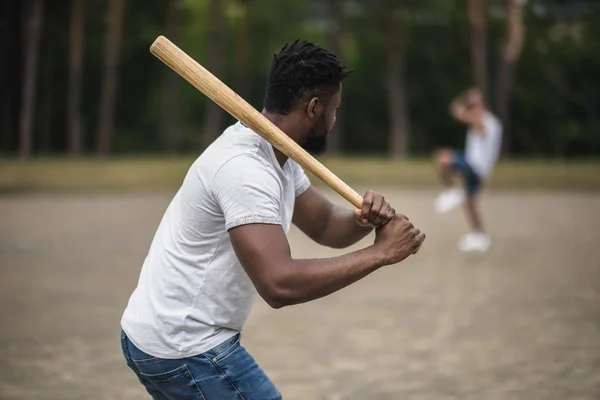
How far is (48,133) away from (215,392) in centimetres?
5170

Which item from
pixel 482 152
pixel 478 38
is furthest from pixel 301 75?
pixel 478 38

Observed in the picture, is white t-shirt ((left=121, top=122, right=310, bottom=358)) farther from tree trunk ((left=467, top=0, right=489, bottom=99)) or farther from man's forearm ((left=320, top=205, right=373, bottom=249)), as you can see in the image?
tree trunk ((left=467, top=0, right=489, bottom=99))

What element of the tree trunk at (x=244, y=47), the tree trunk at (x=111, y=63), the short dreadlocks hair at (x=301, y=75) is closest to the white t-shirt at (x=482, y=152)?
the short dreadlocks hair at (x=301, y=75)

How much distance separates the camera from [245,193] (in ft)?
9.72

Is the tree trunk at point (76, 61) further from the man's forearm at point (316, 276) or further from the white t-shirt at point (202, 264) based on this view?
the man's forearm at point (316, 276)

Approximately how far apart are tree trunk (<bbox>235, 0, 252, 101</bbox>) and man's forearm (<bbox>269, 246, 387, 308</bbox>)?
44904 mm

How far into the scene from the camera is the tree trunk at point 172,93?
1720 inches

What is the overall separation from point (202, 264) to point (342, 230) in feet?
2.55

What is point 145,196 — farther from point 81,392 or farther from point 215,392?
point 215,392

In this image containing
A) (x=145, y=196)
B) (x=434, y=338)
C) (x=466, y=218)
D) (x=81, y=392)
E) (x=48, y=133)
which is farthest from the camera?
(x=48, y=133)

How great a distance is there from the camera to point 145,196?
22.7m

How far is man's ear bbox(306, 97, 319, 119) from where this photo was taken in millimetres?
3172

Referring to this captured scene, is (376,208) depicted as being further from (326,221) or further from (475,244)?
(475,244)

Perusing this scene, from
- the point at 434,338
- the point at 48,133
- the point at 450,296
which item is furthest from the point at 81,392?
the point at 48,133
